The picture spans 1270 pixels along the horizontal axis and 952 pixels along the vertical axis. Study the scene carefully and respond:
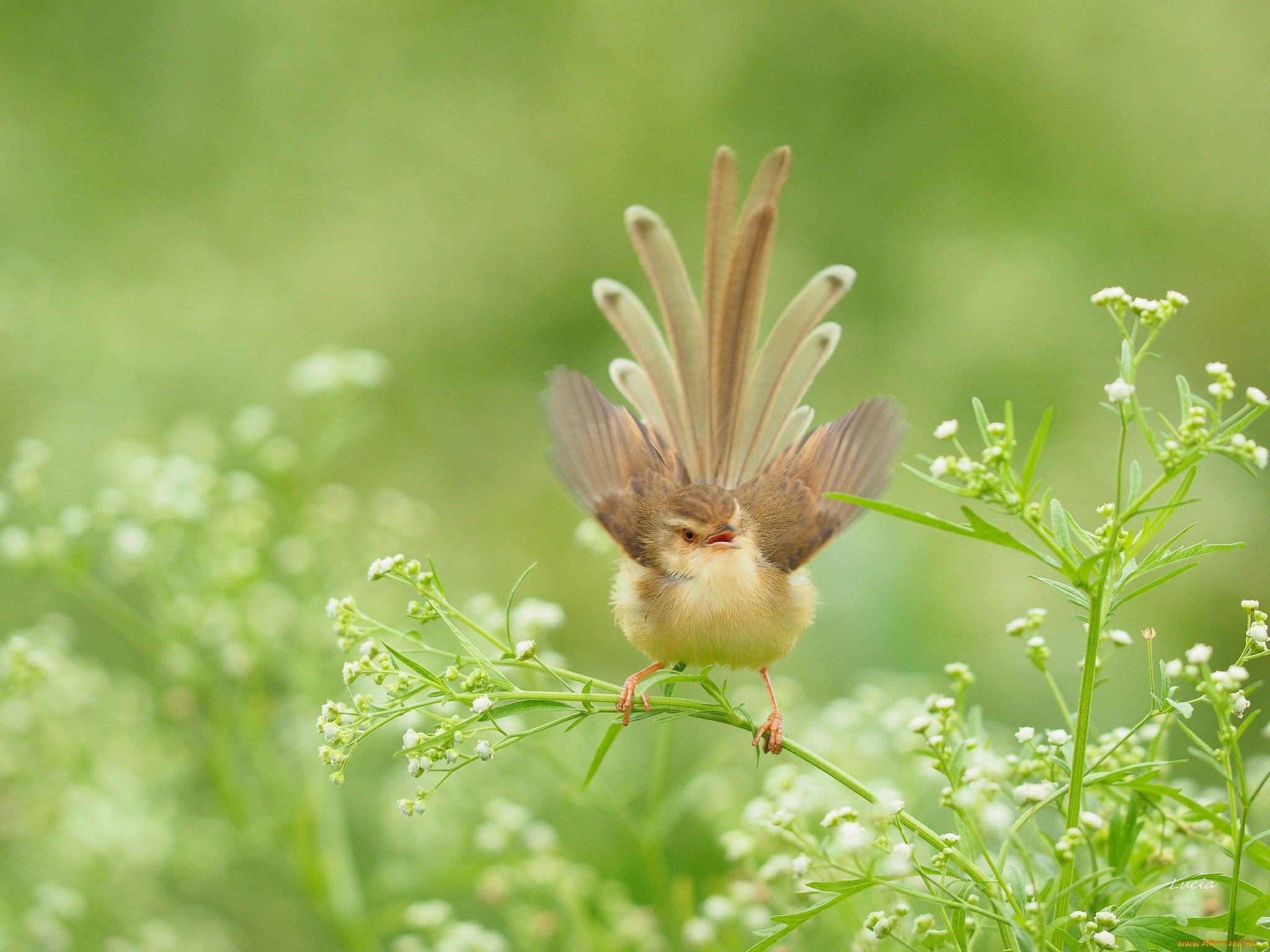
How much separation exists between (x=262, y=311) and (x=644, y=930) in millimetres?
4097

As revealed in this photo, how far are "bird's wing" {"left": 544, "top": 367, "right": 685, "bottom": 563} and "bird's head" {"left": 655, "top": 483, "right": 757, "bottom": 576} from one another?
40mm

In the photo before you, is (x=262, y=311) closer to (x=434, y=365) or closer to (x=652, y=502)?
(x=434, y=365)

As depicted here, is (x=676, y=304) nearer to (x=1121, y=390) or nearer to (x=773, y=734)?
(x=773, y=734)

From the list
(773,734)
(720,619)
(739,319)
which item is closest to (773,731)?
(773,734)

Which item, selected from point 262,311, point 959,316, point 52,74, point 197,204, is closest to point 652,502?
point 959,316

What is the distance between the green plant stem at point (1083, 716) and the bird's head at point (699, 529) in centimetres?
90

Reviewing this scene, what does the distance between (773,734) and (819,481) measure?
40 centimetres

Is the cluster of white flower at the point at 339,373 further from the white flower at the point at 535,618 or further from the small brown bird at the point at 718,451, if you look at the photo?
the small brown bird at the point at 718,451

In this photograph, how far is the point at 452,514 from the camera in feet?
17.8

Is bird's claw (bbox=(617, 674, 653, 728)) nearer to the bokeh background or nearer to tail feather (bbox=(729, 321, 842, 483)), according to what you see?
tail feather (bbox=(729, 321, 842, 483))

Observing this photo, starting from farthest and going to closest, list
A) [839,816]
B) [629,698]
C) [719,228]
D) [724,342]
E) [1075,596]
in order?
[724,342], [719,228], [629,698], [839,816], [1075,596]

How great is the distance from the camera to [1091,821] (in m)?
1.25

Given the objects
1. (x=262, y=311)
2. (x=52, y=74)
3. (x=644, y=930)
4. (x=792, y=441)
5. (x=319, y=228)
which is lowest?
(x=644, y=930)

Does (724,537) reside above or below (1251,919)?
above
